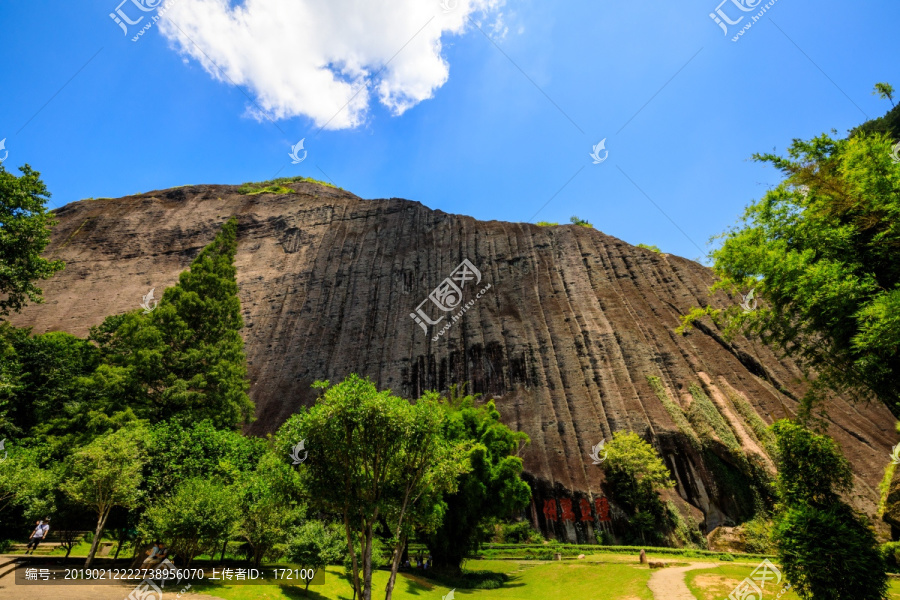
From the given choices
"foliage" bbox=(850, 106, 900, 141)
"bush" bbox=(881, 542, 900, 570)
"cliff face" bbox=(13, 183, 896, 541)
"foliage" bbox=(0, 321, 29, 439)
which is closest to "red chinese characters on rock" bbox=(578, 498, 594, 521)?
"cliff face" bbox=(13, 183, 896, 541)

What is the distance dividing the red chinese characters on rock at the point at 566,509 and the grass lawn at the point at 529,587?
803 centimetres

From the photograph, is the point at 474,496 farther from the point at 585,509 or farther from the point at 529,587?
the point at 585,509

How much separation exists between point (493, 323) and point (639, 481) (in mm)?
21585

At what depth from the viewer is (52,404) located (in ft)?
98.1

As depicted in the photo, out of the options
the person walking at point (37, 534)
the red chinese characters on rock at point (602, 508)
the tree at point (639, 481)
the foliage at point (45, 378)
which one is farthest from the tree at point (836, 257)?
the foliage at point (45, 378)

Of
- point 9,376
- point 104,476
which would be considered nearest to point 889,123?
point 104,476

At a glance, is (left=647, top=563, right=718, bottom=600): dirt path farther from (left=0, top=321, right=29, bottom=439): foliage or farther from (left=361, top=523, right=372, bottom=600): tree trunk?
(left=0, top=321, right=29, bottom=439): foliage

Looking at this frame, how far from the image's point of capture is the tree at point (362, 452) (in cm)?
1055

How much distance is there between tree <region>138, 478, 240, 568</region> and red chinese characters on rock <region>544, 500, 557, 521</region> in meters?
24.2

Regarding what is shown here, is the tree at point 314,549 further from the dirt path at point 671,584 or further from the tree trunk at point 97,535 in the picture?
the dirt path at point 671,584

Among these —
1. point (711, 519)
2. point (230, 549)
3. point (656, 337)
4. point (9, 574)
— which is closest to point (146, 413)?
point (230, 549)

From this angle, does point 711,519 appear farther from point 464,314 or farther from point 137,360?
point 137,360

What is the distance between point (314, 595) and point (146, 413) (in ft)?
50.9

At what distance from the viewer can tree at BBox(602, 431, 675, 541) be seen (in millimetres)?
30188
